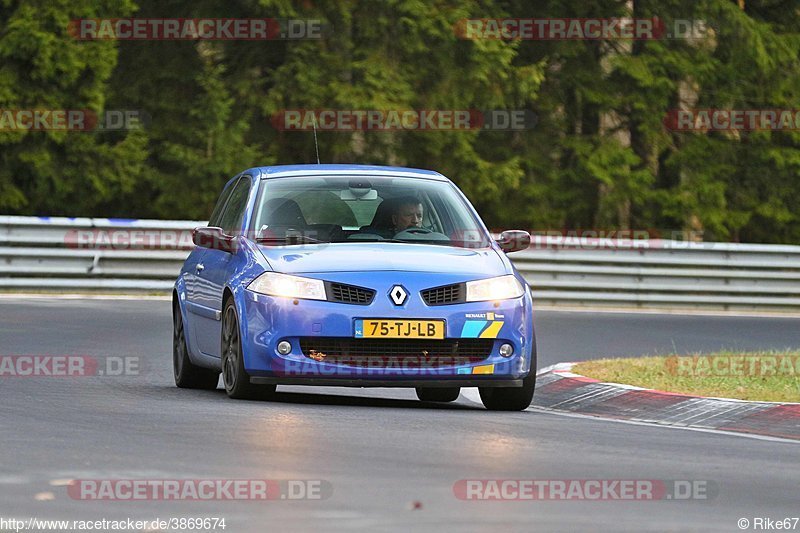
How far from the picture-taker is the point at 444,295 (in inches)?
479

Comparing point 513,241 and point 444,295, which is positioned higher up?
point 513,241

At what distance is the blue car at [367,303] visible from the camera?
39.6 feet

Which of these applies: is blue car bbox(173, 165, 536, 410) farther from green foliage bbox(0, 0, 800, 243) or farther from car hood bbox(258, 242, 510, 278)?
green foliage bbox(0, 0, 800, 243)

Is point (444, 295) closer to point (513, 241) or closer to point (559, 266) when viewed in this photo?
point (513, 241)

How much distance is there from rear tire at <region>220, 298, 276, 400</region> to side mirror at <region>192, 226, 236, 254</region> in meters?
0.43

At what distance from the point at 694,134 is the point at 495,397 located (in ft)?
78.9

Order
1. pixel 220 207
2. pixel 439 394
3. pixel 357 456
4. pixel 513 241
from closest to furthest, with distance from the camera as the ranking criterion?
1. pixel 357 456
2. pixel 513 241
3. pixel 439 394
4. pixel 220 207

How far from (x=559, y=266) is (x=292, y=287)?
593 inches

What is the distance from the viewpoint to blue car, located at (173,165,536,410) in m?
12.1

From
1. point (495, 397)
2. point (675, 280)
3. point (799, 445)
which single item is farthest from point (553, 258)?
point (799, 445)

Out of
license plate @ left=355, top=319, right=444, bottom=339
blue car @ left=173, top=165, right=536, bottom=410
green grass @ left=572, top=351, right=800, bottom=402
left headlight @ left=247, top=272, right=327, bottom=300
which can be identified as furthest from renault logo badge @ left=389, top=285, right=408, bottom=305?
green grass @ left=572, top=351, right=800, bottom=402

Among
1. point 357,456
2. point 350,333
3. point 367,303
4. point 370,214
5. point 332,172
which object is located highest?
point 332,172

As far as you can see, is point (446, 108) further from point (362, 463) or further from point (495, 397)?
point (362, 463)

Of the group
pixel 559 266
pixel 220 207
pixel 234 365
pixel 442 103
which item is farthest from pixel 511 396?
pixel 442 103
